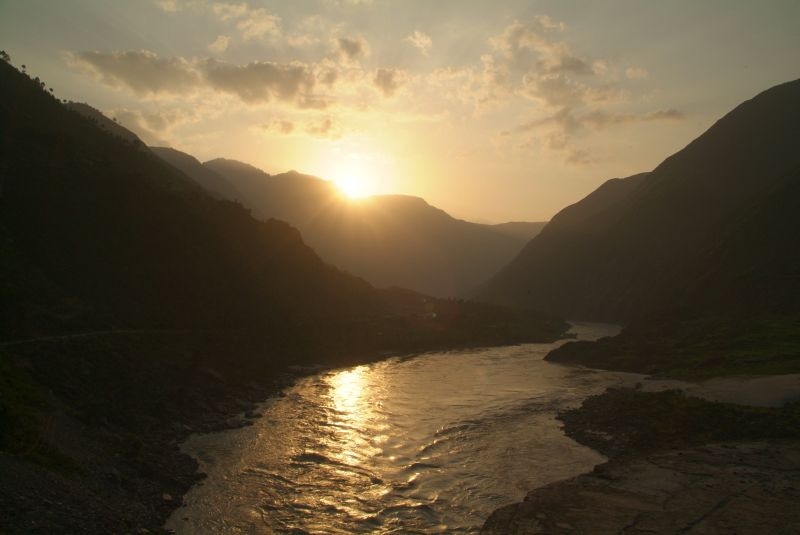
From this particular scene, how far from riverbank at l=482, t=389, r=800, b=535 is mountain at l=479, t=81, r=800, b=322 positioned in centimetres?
5635

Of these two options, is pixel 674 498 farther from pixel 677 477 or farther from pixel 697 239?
pixel 697 239

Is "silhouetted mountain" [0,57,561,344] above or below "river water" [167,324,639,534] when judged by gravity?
above

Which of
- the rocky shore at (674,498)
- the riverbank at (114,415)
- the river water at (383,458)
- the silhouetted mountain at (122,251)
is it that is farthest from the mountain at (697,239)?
the riverbank at (114,415)

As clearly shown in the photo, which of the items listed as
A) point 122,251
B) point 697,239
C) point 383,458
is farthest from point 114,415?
point 697,239

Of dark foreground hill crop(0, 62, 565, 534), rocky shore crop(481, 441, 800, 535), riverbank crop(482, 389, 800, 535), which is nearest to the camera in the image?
rocky shore crop(481, 441, 800, 535)

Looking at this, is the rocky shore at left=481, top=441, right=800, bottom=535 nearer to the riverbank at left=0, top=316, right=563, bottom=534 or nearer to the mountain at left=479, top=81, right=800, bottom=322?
the riverbank at left=0, top=316, right=563, bottom=534

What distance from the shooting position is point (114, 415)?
3075 centimetres

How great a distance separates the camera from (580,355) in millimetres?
69750

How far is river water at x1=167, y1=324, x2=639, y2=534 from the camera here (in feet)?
71.5

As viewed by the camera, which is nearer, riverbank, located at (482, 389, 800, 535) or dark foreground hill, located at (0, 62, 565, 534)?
riverbank, located at (482, 389, 800, 535)

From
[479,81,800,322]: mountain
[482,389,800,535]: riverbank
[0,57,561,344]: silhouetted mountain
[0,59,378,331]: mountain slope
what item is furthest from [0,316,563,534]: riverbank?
[479,81,800,322]: mountain

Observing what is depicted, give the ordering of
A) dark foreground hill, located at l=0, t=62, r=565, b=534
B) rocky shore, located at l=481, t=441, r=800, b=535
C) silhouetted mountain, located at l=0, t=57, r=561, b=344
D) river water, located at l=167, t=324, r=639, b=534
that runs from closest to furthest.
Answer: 1. rocky shore, located at l=481, t=441, r=800, b=535
2. river water, located at l=167, t=324, r=639, b=534
3. dark foreground hill, located at l=0, t=62, r=565, b=534
4. silhouetted mountain, located at l=0, t=57, r=561, b=344

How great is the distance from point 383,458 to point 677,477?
13.7 metres

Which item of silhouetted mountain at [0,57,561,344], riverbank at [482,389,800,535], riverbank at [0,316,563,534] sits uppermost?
silhouetted mountain at [0,57,561,344]
